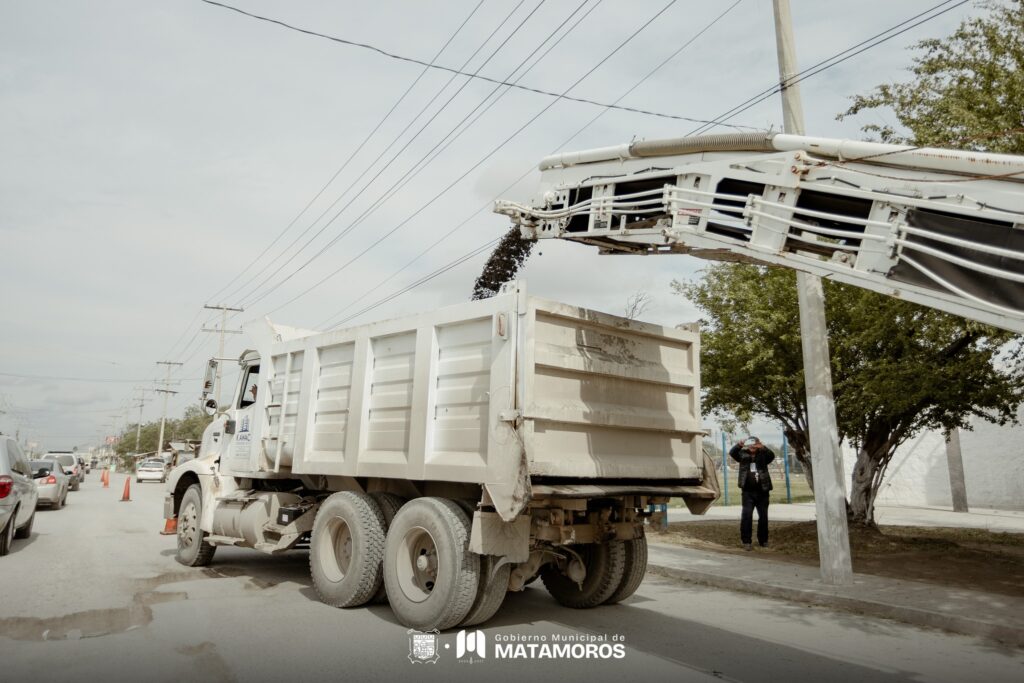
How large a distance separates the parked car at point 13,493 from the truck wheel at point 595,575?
735cm

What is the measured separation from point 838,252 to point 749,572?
550cm

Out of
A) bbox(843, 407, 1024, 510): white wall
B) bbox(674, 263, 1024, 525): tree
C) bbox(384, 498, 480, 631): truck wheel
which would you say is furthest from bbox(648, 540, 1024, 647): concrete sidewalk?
bbox(843, 407, 1024, 510): white wall

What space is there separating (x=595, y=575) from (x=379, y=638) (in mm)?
2322

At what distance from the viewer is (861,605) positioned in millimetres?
7242

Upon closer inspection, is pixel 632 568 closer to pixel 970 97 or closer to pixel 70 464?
pixel 970 97

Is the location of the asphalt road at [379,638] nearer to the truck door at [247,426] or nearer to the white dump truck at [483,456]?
the white dump truck at [483,456]

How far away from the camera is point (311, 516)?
26.3 ft

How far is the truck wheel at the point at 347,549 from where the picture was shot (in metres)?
6.63

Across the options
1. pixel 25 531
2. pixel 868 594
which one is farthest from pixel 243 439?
pixel 868 594

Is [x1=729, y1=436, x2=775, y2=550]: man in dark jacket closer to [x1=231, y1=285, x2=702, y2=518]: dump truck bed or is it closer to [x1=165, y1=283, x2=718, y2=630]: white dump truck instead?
[x1=165, y1=283, x2=718, y2=630]: white dump truck

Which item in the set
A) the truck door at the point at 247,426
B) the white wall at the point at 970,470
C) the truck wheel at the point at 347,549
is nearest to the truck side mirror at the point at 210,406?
the truck door at the point at 247,426

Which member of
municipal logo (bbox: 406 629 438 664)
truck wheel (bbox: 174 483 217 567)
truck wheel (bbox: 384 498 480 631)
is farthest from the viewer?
truck wheel (bbox: 174 483 217 567)

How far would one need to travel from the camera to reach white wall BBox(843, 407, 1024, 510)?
65.8 feet

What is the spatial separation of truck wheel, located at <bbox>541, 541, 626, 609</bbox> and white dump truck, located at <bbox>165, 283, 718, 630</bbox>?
15mm
